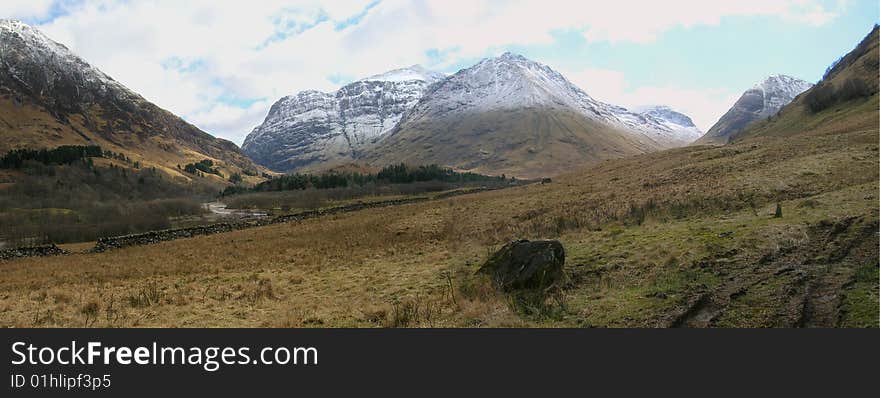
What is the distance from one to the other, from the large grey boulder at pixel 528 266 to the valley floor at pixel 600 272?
66cm

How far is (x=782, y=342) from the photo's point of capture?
9.05 m

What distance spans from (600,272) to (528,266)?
109 inches

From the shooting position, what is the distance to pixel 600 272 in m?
16.9

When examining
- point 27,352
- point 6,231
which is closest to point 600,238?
point 27,352

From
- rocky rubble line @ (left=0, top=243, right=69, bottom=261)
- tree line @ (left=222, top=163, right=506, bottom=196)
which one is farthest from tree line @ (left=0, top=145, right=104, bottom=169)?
rocky rubble line @ (left=0, top=243, right=69, bottom=261)

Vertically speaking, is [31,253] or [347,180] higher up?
[347,180]

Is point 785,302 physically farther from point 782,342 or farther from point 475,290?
point 475,290

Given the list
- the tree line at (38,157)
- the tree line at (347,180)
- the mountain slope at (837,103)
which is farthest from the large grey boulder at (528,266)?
the tree line at (38,157)

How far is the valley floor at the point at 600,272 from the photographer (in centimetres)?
1173

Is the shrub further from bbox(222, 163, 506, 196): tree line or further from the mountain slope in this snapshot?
bbox(222, 163, 506, 196): tree line

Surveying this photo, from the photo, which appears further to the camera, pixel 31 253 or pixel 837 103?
pixel 837 103

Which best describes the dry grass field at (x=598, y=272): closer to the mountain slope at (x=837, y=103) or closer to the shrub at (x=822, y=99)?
the mountain slope at (x=837, y=103)

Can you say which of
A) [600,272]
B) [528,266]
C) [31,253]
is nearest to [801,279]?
[600,272]

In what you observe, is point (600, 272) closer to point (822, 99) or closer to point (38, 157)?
point (822, 99)
